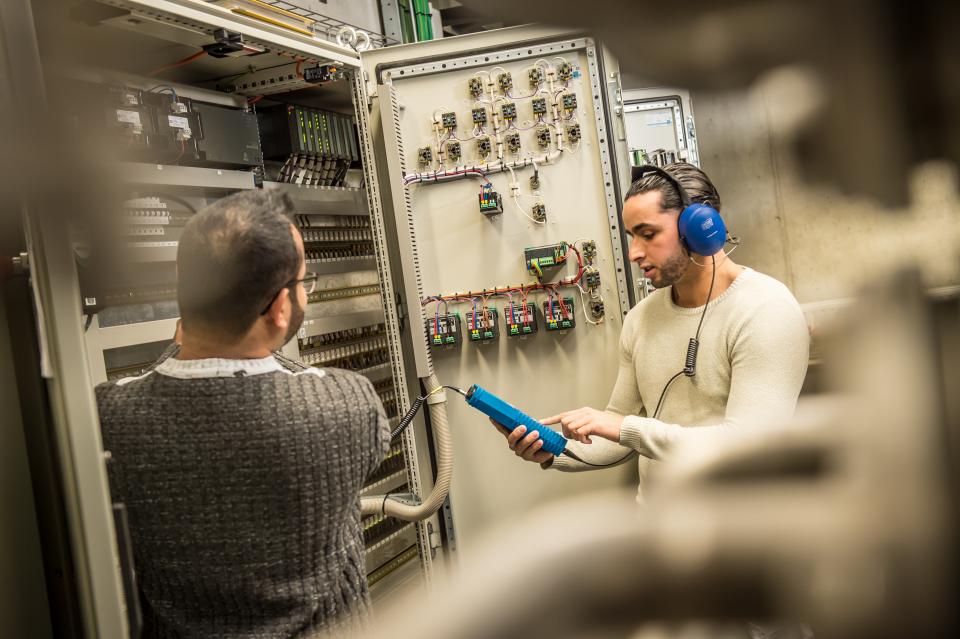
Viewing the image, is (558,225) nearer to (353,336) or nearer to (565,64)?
(565,64)

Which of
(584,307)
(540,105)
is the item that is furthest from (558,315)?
(540,105)

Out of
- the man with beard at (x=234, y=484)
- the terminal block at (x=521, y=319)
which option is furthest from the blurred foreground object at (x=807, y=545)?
the terminal block at (x=521, y=319)

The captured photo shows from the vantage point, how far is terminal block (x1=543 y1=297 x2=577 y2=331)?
9.12ft

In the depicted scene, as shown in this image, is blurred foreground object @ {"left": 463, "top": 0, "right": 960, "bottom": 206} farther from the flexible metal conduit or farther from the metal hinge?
the metal hinge

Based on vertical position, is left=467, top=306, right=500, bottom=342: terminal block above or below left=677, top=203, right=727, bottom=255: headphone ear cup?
below

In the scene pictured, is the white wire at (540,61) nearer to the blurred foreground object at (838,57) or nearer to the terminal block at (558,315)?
the terminal block at (558,315)

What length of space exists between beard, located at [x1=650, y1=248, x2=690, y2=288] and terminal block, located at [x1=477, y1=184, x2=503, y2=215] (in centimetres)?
109

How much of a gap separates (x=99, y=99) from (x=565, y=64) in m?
2.69

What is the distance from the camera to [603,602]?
111 mm

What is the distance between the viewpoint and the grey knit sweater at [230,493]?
1279mm

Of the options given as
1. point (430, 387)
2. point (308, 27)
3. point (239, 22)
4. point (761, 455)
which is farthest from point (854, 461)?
point (308, 27)

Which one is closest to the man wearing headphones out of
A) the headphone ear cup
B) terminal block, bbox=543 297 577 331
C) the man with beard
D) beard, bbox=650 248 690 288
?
beard, bbox=650 248 690 288

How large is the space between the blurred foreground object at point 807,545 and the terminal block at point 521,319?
2684 mm

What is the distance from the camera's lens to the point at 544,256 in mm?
2785
